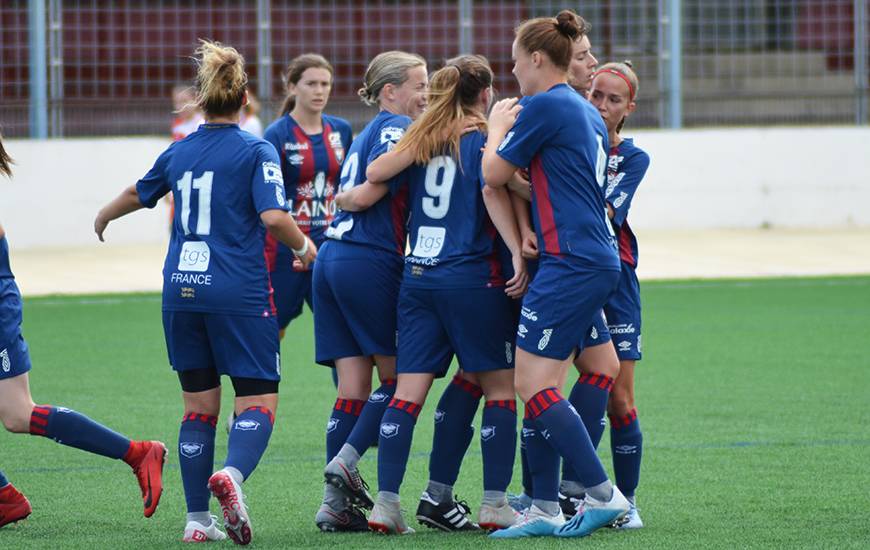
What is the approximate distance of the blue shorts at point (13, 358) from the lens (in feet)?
17.2

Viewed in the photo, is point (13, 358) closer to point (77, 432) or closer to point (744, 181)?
point (77, 432)

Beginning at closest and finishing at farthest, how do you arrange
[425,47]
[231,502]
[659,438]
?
[231,502] < [659,438] < [425,47]

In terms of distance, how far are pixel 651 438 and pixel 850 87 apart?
41.4ft

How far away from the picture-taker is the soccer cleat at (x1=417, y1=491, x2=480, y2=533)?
5.28 metres

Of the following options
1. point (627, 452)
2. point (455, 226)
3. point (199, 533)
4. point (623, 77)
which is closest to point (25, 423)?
point (199, 533)

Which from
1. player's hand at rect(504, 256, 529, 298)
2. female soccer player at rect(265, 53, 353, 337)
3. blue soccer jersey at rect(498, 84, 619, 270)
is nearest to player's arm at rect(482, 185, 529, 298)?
player's hand at rect(504, 256, 529, 298)

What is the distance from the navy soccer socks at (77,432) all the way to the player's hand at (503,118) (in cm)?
184

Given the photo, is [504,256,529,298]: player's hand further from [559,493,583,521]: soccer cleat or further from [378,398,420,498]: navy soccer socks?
[559,493,583,521]: soccer cleat

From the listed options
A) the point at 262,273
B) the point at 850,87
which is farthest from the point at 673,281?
the point at 262,273

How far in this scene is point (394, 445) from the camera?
521 cm

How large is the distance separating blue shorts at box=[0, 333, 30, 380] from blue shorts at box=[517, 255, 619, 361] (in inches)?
74.3

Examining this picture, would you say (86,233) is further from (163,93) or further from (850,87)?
(850,87)

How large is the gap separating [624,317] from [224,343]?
1536 mm

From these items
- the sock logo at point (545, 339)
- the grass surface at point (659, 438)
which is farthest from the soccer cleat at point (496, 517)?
the sock logo at point (545, 339)
